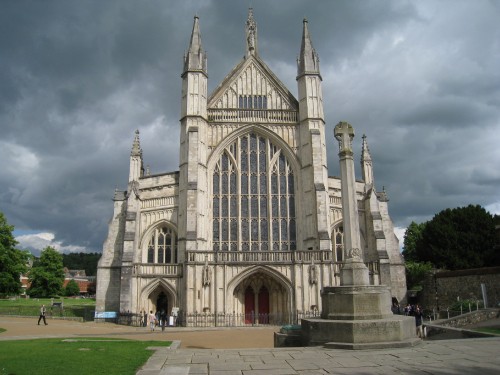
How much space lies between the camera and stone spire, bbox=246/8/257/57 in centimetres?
3730

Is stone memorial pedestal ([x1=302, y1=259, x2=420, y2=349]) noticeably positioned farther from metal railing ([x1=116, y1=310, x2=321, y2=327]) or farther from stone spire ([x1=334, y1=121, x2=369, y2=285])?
metal railing ([x1=116, y1=310, x2=321, y2=327])

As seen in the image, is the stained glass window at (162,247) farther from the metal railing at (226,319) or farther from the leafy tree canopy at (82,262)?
the leafy tree canopy at (82,262)

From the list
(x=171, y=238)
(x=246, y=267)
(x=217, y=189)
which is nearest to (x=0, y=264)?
(x=171, y=238)

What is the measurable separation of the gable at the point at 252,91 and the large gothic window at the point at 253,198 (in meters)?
3.13

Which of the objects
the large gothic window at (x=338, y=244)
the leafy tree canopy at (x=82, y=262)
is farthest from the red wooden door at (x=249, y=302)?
the leafy tree canopy at (x=82, y=262)

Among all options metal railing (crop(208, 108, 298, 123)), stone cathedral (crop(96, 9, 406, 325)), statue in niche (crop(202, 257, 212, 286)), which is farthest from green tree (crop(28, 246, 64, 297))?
statue in niche (crop(202, 257, 212, 286))

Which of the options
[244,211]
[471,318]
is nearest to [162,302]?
[244,211]

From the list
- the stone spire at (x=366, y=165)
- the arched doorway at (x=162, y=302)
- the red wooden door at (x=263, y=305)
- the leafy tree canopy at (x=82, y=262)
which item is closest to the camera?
the red wooden door at (x=263, y=305)

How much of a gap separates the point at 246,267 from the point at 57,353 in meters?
17.9

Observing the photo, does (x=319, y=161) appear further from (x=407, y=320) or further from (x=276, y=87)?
(x=407, y=320)

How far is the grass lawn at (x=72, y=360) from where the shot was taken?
8534 mm

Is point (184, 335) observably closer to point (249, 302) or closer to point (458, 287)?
point (249, 302)

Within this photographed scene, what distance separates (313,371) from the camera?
7.76 m

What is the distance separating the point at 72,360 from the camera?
9.97m
